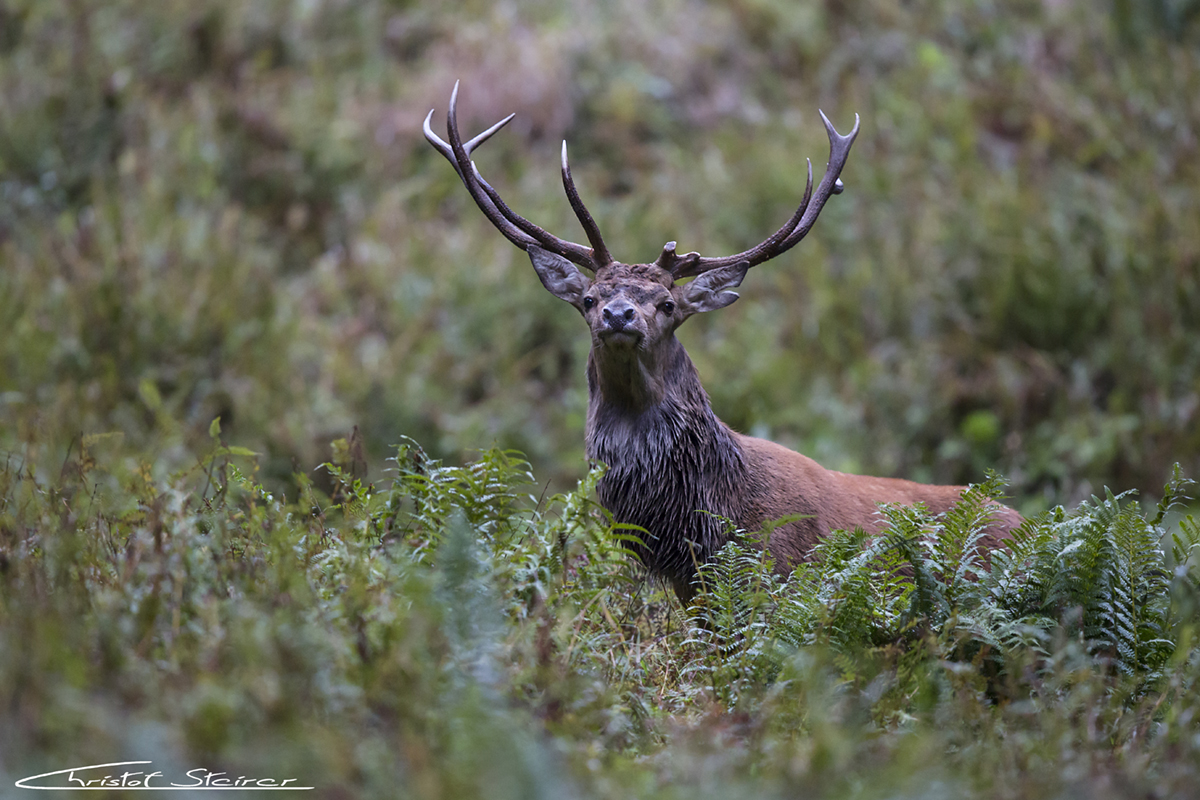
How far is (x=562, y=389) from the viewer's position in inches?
405

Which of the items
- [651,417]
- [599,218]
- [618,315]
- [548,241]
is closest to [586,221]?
[548,241]

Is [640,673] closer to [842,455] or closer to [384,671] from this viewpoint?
[384,671]

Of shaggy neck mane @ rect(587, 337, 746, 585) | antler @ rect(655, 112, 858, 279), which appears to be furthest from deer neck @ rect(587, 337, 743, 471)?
antler @ rect(655, 112, 858, 279)

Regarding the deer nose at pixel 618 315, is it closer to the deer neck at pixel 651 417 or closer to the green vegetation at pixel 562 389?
the deer neck at pixel 651 417

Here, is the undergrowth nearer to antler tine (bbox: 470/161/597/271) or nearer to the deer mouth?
the deer mouth

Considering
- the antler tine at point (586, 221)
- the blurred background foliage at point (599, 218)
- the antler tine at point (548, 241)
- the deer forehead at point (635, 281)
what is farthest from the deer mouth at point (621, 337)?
the blurred background foliage at point (599, 218)

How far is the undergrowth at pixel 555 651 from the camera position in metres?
2.47

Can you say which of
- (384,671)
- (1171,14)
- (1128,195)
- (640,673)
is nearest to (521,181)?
(1128,195)

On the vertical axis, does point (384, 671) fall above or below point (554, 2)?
below

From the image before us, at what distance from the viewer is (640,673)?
3.69m

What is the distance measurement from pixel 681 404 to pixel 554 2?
966cm

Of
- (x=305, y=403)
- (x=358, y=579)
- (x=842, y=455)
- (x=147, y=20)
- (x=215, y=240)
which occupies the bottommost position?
(x=358, y=579)

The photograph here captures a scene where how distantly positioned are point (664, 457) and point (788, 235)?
1.10m

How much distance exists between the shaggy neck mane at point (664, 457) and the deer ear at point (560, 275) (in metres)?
0.33
